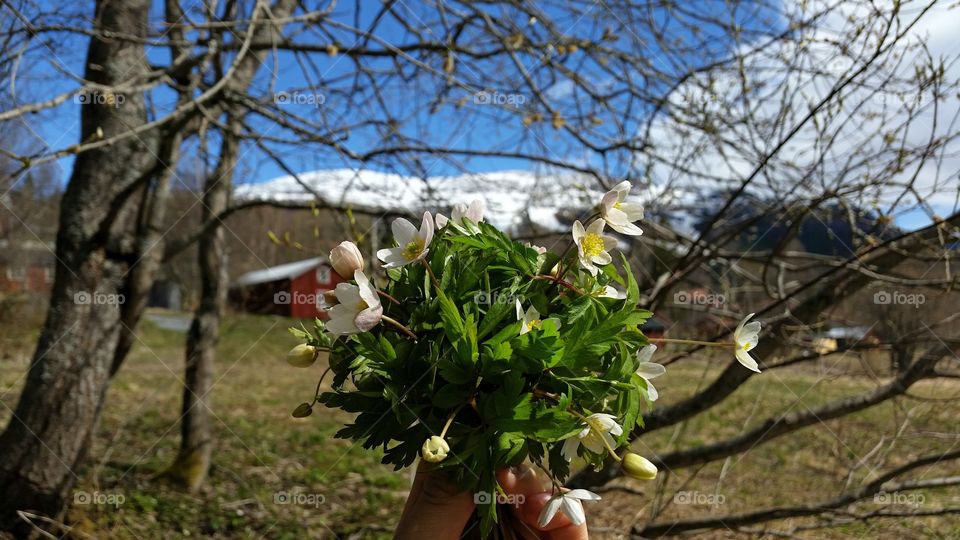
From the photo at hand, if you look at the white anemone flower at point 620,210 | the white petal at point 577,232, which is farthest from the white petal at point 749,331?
the white petal at point 577,232

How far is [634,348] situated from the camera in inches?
49.2

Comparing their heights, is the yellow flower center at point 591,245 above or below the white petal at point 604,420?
above

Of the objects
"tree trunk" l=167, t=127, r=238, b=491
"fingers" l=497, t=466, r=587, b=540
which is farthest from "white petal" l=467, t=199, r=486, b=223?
"tree trunk" l=167, t=127, r=238, b=491

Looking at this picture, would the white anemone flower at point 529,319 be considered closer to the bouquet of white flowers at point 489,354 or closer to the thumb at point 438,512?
the bouquet of white flowers at point 489,354

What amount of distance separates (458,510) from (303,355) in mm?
414

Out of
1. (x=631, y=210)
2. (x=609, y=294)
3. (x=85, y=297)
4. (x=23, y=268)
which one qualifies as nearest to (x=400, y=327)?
(x=609, y=294)

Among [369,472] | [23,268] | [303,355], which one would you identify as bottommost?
[369,472]

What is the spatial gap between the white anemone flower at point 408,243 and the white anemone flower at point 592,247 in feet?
0.88

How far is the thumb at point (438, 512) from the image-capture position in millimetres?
1238

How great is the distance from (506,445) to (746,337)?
22.3 inches

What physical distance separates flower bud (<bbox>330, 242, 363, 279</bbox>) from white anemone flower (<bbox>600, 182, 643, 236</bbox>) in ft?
1.57

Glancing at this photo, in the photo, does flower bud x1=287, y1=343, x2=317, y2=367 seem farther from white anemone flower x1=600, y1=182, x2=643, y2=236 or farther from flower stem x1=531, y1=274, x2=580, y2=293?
white anemone flower x1=600, y1=182, x2=643, y2=236

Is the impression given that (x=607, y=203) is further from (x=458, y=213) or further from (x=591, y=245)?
(x=458, y=213)

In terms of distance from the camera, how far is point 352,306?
1.15m
